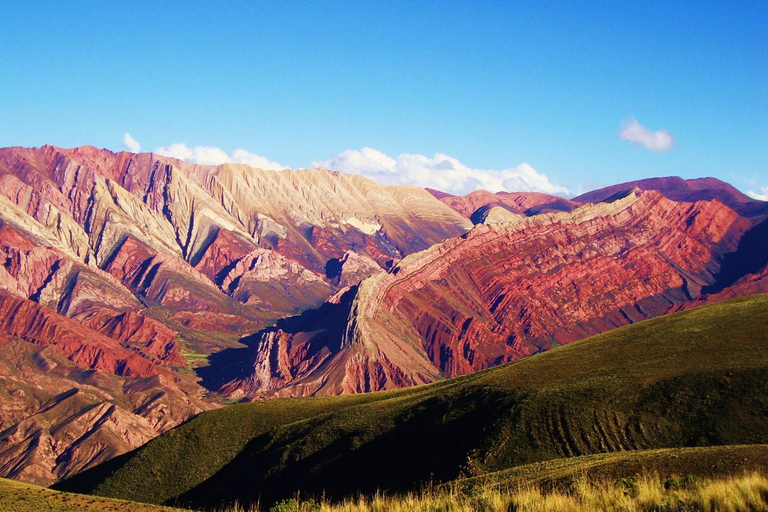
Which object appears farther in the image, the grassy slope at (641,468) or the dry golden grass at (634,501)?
Answer: the grassy slope at (641,468)

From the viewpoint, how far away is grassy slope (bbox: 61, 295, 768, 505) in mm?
61062

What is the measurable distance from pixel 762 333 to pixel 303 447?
164 feet

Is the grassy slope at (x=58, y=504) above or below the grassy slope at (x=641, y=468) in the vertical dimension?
above

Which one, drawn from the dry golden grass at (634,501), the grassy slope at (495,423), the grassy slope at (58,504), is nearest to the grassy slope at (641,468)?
the dry golden grass at (634,501)

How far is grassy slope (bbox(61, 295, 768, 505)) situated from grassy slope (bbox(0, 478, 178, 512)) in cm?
2076

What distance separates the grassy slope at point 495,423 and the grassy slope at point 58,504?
20763 mm

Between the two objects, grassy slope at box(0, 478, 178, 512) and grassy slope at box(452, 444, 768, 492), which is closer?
grassy slope at box(452, 444, 768, 492)

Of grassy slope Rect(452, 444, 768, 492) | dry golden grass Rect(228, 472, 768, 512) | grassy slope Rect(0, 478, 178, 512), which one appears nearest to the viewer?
dry golden grass Rect(228, 472, 768, 512)

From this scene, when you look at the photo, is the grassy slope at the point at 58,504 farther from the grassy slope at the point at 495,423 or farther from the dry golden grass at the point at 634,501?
the grassy slope at the point at 495,423

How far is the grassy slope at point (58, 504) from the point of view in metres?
42.1

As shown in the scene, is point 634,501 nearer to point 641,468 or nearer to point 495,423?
point 641,468

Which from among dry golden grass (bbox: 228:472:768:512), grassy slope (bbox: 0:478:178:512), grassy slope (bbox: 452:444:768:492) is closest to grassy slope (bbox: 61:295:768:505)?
grassy slope (bbox: 452:444:768:492)

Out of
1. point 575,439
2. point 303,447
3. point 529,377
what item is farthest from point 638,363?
point 303,447

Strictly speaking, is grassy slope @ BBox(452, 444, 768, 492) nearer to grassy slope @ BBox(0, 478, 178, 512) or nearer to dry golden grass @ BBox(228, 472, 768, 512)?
dry golden grass @ BBox(228, 472, 768, 512)
